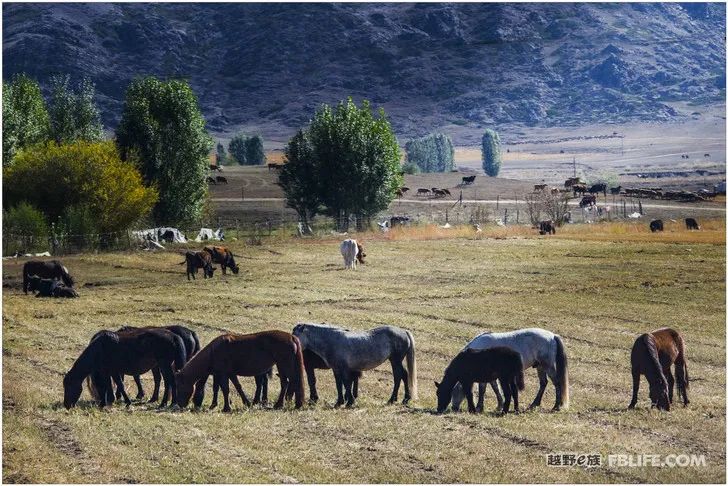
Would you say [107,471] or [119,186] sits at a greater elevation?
[119,186]

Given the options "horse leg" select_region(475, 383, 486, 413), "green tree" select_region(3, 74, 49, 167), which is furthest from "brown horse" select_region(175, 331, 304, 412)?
"green tree" select_region(3, 74, 49, 167)

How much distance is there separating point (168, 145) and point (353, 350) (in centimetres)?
5985

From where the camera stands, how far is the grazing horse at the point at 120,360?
21.1 metres

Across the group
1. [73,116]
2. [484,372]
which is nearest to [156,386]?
[484,372]

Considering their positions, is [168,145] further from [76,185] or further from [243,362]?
[243,362]

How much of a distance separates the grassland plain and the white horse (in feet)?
1.83

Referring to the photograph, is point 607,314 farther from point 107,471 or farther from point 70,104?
point 70,104

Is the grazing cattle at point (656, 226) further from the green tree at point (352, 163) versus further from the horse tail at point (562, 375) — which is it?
the horse tail at point (562, 375)

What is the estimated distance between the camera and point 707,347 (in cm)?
3058

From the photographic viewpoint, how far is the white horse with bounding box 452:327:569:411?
2106 cm

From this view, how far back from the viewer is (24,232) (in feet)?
210

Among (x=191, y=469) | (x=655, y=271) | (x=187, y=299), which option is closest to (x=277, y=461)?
(x=191, y=469)

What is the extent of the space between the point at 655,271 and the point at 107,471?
40.3 meters

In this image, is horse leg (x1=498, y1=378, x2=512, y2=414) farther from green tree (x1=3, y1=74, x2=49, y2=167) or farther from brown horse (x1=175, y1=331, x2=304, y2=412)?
green tree (x1=3, y1=74, x2=49, y2=167)
